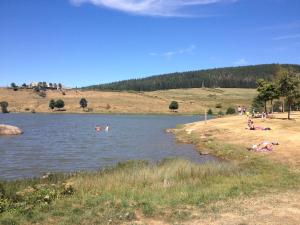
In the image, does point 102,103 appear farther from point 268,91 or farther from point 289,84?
point 289,84

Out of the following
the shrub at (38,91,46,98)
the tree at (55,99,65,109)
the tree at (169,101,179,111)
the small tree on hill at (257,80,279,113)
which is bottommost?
the tree at (169,101,179,111)

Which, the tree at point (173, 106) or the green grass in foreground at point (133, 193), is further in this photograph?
the tree at point (173, 106)

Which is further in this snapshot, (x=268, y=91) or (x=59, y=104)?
(x=59, y=104)

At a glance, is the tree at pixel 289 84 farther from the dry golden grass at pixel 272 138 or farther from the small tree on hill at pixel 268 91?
the dry golden grass at pixel 272 138

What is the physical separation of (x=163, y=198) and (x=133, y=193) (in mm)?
1335

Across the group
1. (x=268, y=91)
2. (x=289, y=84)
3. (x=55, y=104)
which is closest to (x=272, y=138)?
(x=289, y=84)

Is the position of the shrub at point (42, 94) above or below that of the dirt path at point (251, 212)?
above

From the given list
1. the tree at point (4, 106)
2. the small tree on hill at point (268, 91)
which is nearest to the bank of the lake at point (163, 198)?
the small tree on hill at point (268, 91)

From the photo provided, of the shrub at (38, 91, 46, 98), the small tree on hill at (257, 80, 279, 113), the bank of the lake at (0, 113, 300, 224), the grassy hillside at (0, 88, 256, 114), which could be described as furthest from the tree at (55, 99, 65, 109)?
the bank of the lake at (0, 113, 300, 224)

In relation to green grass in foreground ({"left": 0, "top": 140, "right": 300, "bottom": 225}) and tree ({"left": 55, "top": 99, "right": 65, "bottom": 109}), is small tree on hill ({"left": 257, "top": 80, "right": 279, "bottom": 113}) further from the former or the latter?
tree ({"left": 55, "top": 99, "right": 65, "bottom": 109})

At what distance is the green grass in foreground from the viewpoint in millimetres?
14148

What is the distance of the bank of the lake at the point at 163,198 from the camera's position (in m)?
14.0

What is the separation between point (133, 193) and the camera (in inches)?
685

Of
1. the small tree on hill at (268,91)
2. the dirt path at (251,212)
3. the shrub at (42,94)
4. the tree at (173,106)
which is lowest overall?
the tree at (173,106)
